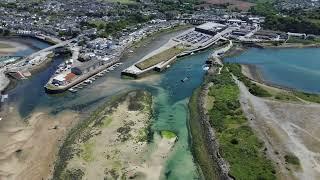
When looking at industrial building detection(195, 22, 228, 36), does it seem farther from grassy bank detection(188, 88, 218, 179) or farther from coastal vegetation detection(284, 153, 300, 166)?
coastal vegetation detection(284, 153, 300, 166)

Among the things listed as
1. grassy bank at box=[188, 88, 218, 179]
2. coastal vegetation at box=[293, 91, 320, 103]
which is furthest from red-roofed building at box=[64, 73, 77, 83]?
coastal vegetation at box=[293, 91, 320, 103]

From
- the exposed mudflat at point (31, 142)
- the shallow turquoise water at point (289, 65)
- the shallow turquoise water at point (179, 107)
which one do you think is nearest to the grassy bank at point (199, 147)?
the shallow turquoise water at point (179, 107)

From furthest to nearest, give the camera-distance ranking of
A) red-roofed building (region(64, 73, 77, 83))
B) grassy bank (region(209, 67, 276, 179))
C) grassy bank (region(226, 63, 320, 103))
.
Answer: red-roofed building (region(64, 73, 77, 83))
grassy bank (region(226, 63, 320, 103))
grassy bank (region(209, 67, 276, 179))

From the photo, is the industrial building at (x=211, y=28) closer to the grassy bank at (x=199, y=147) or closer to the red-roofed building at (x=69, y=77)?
the red-roofed building at (x=69, y=77)

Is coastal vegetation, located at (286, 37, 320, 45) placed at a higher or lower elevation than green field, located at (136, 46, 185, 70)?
lower

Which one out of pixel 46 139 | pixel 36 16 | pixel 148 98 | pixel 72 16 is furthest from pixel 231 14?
pixel 46 139

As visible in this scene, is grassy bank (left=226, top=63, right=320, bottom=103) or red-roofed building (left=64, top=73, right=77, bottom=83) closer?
grassy bank (left=226, top=63, right=320, bottom=103)

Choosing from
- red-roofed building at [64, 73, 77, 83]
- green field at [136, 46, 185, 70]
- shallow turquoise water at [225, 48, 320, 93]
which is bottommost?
shallow turquoise water at [225, 48, 320, 93]
